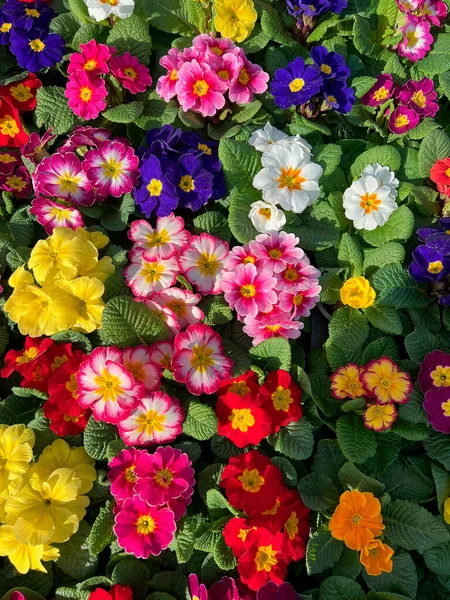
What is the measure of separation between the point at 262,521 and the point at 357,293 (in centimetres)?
80

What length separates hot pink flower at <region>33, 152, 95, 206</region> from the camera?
200 cm

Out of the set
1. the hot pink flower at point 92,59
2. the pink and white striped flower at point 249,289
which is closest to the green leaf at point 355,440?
the pink and white striped flower at point 249,289

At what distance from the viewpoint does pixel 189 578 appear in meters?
1.66

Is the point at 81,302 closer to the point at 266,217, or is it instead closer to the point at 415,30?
the point at 266,217

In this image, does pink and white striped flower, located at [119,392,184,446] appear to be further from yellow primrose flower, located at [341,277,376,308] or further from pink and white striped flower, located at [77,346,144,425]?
yellow primrose flower, located at [341,277,376,308]

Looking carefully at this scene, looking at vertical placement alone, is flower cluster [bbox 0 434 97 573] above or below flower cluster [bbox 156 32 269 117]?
below

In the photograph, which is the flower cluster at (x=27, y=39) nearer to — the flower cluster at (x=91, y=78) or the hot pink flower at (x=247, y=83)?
the flower cluster at (x=91, y=78)

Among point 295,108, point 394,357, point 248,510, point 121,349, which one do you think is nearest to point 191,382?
point 121,349

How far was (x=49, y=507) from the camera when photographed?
168cm

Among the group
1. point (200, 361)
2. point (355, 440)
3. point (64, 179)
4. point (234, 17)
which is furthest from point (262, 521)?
point (234, 17)

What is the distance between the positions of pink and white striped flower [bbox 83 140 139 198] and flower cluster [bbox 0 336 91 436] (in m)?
0.57

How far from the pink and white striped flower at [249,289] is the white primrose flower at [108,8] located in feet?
3.81

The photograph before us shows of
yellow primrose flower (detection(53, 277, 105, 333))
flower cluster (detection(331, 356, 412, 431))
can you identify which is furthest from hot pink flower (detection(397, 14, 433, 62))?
yellow primrose flower (detection(53, 277, 105, 333))

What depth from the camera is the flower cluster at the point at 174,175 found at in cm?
198
